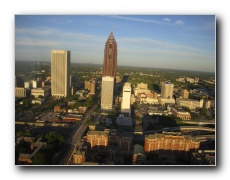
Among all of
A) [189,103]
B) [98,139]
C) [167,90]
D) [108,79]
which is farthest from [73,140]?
→ [167,90]

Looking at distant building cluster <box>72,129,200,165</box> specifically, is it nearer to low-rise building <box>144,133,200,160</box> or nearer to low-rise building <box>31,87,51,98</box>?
low-rise building <box>144,133,200,160</box>

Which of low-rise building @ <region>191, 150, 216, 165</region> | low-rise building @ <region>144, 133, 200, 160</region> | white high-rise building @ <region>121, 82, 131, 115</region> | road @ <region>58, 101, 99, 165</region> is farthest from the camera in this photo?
white high-rise building @ <region>121, 82, 131, 115</region>

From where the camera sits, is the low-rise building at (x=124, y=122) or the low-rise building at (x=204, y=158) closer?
the low-rise building at (x=204, y=158)

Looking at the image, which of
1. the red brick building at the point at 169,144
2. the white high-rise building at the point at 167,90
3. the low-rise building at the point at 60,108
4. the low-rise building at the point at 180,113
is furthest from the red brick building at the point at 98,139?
the white high-rise building at the point at 167,90

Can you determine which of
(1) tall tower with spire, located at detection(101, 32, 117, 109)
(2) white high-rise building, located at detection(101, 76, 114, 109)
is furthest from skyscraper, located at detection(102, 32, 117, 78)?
(2) white high-rise building, located at detection(101, 76, 114, 109)

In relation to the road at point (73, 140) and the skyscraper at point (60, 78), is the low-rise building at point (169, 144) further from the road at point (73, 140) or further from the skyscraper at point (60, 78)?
the skyscraper at point (60, 78)
